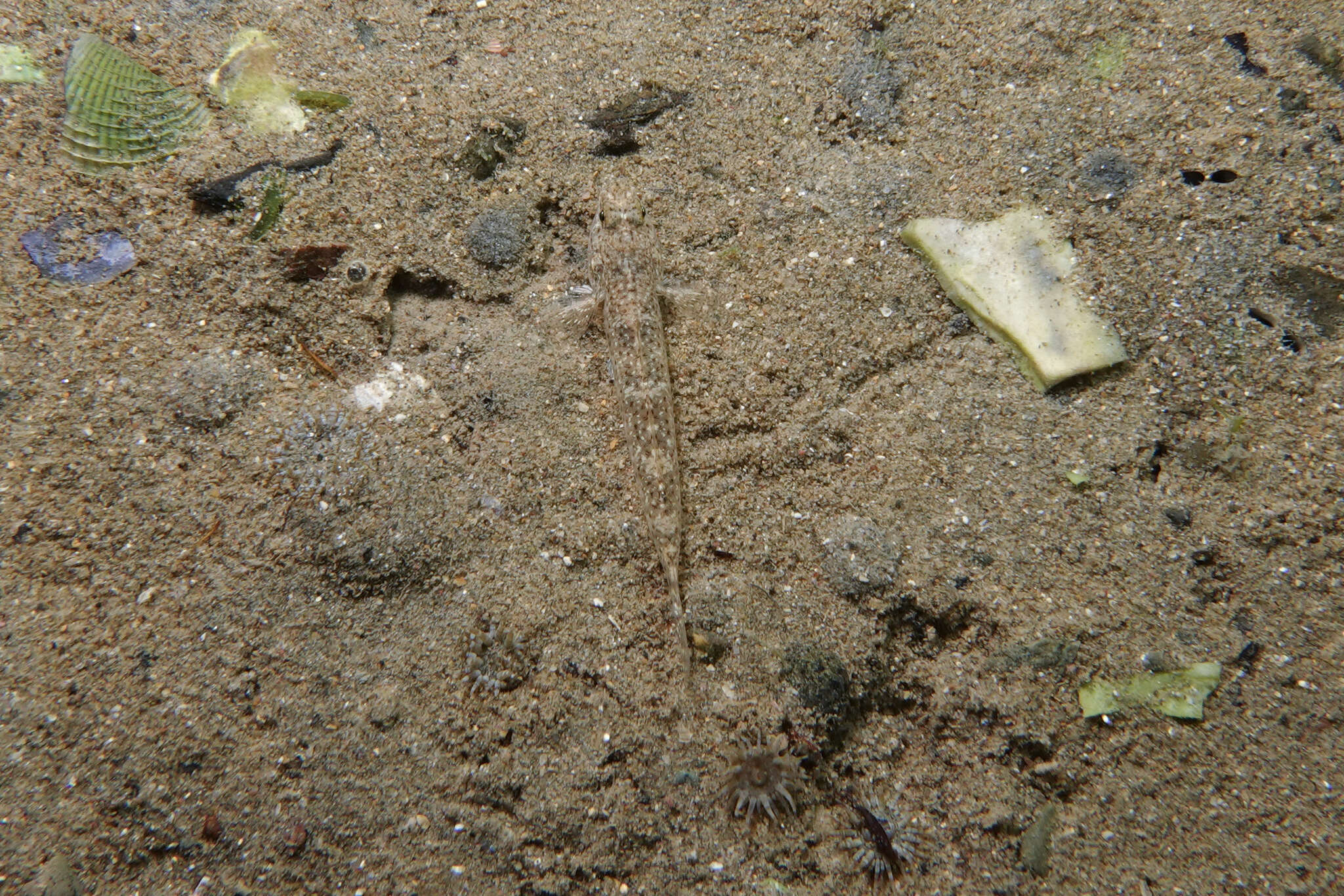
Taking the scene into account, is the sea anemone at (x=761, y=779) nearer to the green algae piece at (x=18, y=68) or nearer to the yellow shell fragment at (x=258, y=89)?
the yellow shell fragment at (x=258, y=89)

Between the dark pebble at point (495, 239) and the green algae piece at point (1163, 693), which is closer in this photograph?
the green algae piece at point (1163, 693)

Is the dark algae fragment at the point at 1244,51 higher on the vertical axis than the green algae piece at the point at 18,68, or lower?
lower

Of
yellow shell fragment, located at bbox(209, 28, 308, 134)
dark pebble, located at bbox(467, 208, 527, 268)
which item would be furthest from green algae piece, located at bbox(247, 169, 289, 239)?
dark pebble, located at bbox(467, 208, 527, 268)

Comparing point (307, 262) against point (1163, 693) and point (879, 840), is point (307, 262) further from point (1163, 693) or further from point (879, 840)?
point (1163, 693)

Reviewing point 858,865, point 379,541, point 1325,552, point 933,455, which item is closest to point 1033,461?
point 933,455

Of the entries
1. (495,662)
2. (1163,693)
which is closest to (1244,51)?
(1163,693)

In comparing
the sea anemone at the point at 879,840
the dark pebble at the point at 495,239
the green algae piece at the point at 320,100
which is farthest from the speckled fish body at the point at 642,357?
the green algae piece at the point at 320,100

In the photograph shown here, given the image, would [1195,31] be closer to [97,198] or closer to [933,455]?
[933,455]
